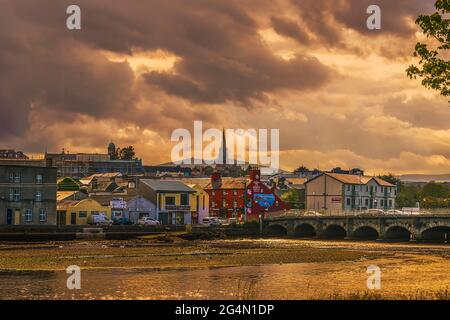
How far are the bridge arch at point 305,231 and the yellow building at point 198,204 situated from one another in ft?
70.3

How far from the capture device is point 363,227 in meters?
124

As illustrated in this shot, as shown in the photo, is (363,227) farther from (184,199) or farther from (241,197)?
(241,197)

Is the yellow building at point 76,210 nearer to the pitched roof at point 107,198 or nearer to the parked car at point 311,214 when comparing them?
the pitched roof at point 107,198

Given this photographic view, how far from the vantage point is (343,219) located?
124 meters

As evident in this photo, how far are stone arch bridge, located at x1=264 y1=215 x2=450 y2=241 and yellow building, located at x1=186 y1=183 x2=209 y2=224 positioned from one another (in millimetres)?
15332

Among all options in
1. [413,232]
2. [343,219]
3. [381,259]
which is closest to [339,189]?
[343,219]

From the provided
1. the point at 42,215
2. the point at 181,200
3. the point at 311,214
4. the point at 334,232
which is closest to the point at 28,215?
the point at 42,215

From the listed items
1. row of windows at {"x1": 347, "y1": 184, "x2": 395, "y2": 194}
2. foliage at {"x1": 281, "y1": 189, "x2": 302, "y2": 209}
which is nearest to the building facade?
row of windows at {"x1": 347, "y1": 184, "x2": 395, "y2": 194}

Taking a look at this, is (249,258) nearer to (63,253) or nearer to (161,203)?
(63,253)

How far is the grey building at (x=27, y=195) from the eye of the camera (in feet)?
355

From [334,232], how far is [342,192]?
82.5 feet

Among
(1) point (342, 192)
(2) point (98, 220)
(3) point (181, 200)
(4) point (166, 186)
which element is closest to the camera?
(2) point (98, 220)

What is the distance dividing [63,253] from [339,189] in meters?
92.4

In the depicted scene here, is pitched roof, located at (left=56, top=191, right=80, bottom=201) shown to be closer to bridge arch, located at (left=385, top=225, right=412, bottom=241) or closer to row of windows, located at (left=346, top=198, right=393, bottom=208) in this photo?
bridge arch, located at (left=385, top=225, right=412, bottom=241)
